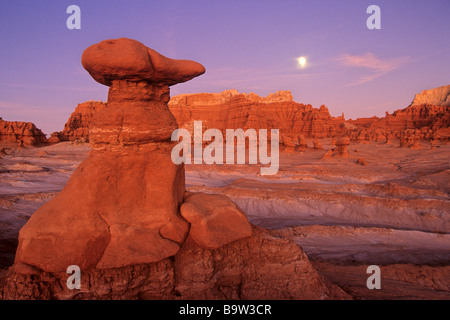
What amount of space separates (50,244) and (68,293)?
59cm

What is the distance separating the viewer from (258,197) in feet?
31.7

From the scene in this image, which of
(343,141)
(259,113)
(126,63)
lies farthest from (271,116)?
(126,63)

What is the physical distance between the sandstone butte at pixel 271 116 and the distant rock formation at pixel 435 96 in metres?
24.8

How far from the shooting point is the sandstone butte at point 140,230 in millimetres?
2859

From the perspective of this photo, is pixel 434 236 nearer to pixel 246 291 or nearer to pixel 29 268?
pixel 246 291

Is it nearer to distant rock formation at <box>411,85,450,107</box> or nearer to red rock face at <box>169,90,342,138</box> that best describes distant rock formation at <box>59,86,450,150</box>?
red rock face at <box>169,90,342,138</box>

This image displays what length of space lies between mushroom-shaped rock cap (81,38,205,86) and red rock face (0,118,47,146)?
133 feet

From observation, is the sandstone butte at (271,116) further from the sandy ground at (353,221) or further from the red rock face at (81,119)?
the sandy ground at (353,221)

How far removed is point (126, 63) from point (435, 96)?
98841 mm

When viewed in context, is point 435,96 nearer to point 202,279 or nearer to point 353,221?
point 353,221

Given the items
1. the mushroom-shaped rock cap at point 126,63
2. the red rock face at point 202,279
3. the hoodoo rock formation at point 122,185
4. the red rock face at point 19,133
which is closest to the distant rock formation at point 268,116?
the red rock face at point 19,133

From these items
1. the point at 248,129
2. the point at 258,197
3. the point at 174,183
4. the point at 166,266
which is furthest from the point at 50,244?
the point at 248,129

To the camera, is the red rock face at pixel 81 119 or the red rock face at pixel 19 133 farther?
the red rock face at pixel 81 119
